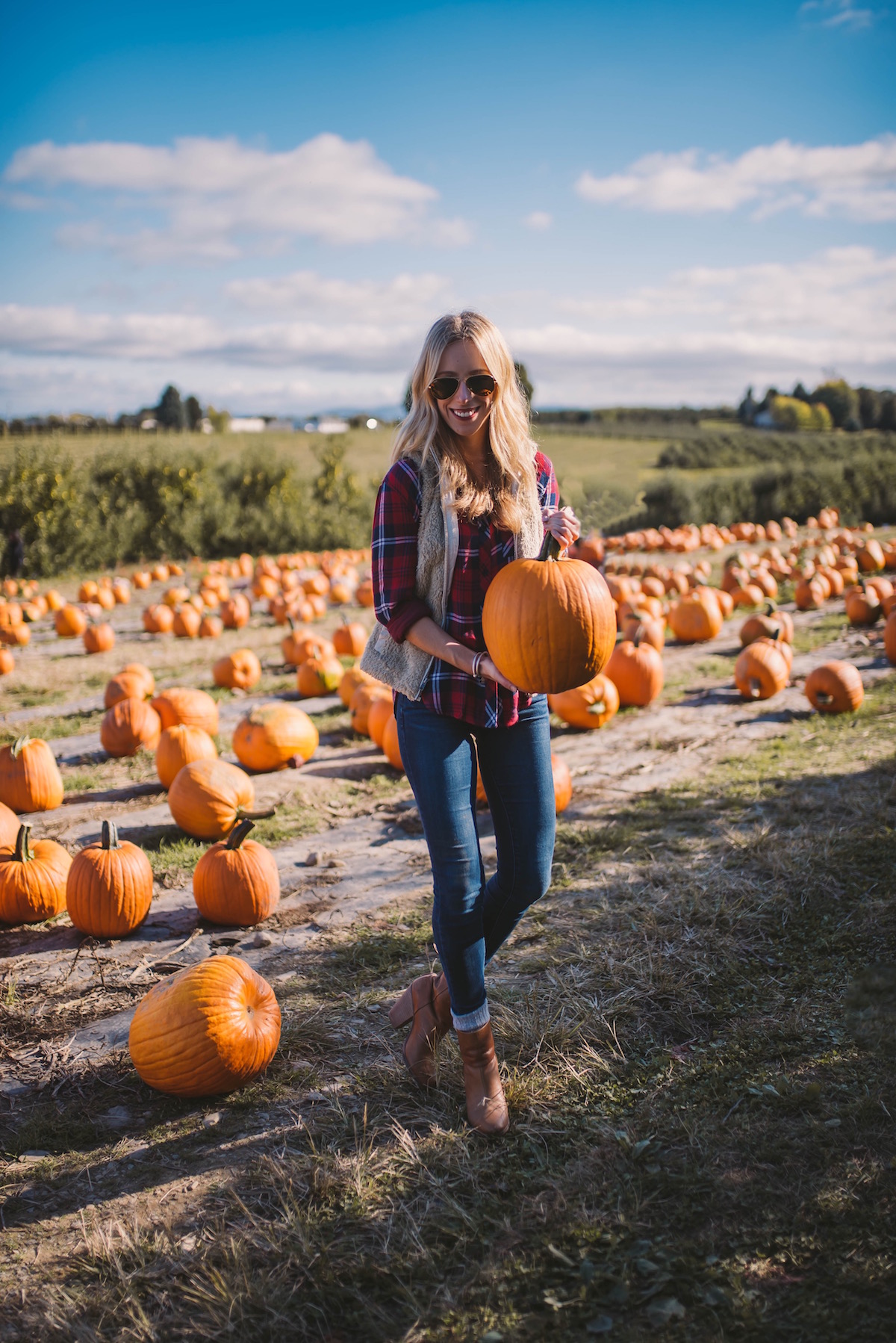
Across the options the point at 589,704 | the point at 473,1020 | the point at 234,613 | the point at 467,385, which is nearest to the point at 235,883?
the point at 473,1020

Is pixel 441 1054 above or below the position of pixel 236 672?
below

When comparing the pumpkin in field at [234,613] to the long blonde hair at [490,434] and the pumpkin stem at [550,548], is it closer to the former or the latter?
the long blonde hair at [490,434]

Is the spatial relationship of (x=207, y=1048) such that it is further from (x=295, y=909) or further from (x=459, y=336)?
(x=459, y=336)

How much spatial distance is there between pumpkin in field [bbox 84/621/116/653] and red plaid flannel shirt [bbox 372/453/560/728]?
26.5 ft

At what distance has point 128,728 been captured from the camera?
6062 mm

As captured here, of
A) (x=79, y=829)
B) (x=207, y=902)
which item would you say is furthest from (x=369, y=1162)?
(x=79, y=829)

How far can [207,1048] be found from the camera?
2.64 m

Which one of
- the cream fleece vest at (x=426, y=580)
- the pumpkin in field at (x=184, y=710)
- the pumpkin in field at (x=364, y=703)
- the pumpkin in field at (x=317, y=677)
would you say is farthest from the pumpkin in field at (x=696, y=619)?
the cream fleece vest at (x=426, y=580)

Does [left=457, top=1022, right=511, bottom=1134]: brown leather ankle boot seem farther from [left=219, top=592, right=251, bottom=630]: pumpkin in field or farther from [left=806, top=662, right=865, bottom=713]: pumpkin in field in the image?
[left=219, top=592, right=251, bottom=630]: pumpkin in field

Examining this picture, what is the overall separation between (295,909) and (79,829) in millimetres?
1748

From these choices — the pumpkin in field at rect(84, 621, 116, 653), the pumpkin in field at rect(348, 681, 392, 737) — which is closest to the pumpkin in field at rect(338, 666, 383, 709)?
the pumpkin in field at rect(348, 681, 392, 737)

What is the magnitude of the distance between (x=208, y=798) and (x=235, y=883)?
96 centimetres

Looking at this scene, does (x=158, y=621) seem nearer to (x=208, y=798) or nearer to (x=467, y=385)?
(x=208, y=798)

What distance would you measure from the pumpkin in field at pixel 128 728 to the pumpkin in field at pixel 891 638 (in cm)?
614
